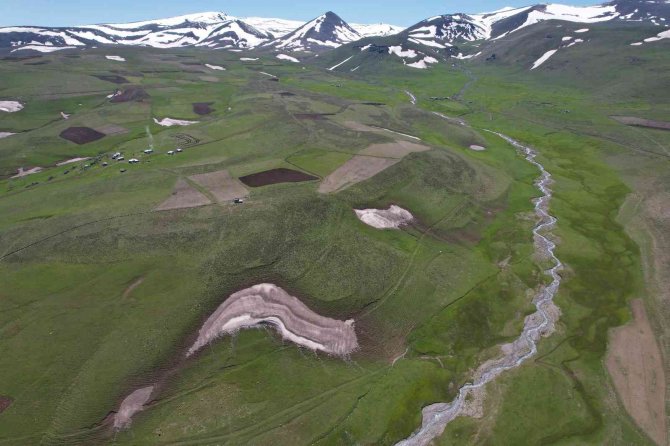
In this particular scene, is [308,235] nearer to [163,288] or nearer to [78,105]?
[163,288]

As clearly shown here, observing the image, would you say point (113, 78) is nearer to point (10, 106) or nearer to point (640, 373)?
point (10, 106)

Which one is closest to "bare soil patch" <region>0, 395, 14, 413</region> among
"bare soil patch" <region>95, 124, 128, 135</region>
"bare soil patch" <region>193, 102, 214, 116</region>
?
"bare soil patch" <region>95, 124, 128, 135</region>

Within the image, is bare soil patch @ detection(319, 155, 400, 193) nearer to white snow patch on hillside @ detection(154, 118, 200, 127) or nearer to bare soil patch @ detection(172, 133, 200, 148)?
bare soil patch @ detection(172, 133, 200, 148)

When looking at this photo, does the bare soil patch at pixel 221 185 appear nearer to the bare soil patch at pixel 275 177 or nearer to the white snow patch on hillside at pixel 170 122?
the bare soil patch at pixel 275 177

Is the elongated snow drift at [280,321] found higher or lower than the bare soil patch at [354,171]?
lower

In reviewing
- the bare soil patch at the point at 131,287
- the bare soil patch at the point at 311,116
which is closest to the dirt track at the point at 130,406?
the bare soil patch at the point at 131,287

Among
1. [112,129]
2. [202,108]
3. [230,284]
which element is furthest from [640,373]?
[202,108]
